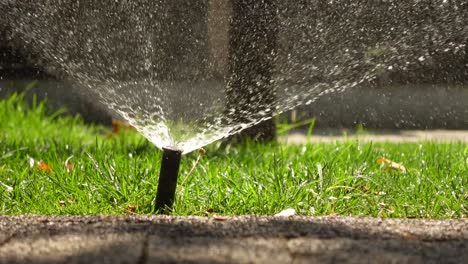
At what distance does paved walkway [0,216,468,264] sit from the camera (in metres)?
2.23

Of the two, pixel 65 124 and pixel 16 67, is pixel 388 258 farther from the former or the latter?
pixel 16 67

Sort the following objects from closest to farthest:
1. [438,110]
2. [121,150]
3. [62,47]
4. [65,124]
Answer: [121,150] < [62,47] < [65,124] < [438,110]

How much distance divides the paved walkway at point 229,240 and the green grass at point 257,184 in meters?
0.47

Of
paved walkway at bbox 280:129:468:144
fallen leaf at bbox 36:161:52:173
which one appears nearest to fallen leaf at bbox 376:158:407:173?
fallen leaf at bbox 36:161:52:173

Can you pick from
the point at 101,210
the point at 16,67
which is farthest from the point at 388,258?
the point at 16,67

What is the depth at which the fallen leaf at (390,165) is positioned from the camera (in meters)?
4.06

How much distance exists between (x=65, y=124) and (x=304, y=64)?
7.35ft

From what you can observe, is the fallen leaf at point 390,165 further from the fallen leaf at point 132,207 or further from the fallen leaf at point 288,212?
the fallen leaf at point 132,207

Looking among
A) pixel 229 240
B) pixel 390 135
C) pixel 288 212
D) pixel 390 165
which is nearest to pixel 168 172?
pixel 288 212

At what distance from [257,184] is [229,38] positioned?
55.2 inches

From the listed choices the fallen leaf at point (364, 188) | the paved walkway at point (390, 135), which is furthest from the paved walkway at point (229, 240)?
the paved walkway at point (390, 135)

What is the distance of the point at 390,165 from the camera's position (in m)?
4.11

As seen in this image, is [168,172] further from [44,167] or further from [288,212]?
[44,167]

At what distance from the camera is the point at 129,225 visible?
Result: 2619 millimetres
